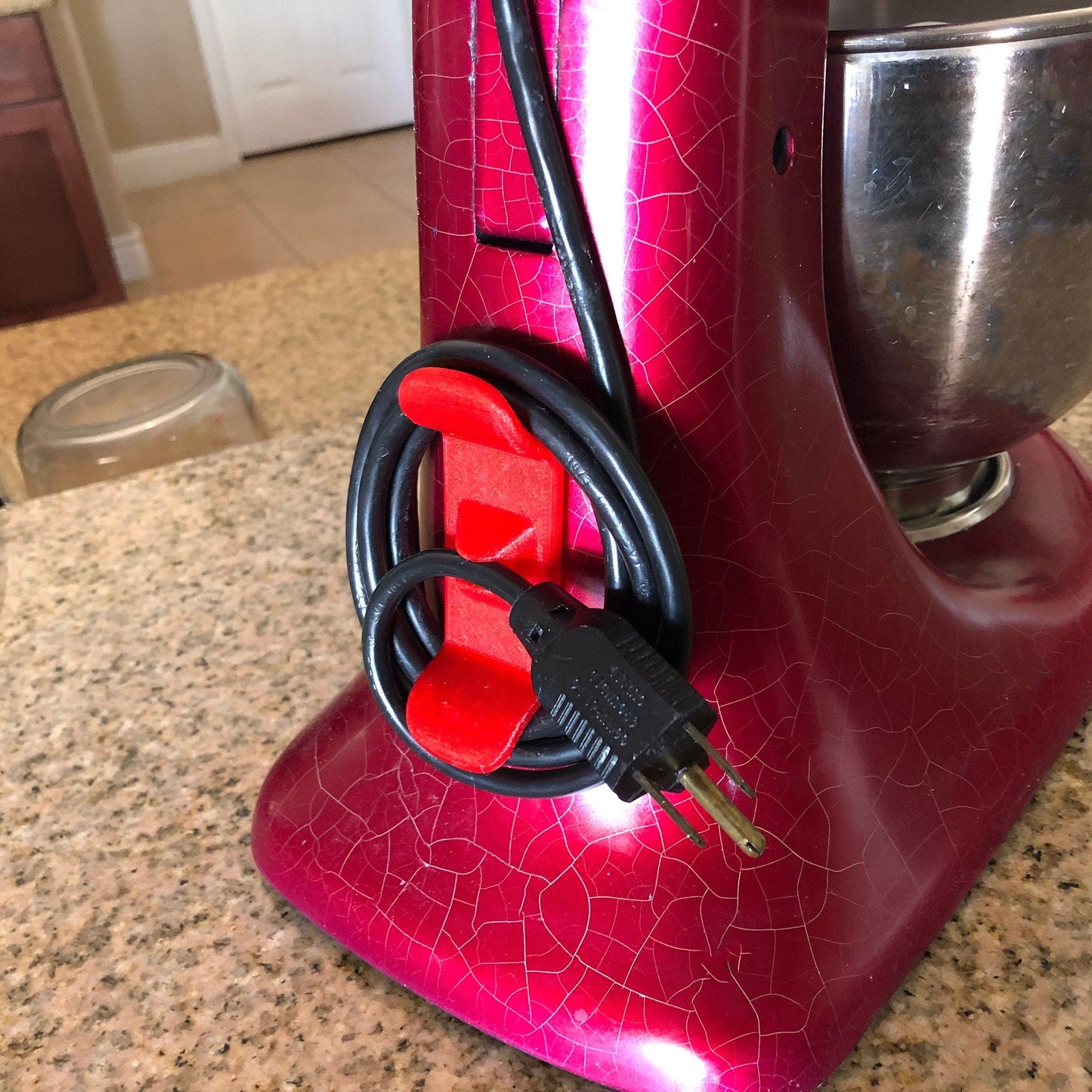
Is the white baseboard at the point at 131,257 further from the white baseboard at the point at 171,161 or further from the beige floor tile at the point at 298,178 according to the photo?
the white baseboard at the point at 171,161

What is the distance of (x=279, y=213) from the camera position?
2.76m

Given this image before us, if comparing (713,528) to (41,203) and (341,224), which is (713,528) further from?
(341,224)

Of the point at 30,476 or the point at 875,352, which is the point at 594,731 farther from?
the point at 30,476

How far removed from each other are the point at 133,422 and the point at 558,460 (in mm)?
770

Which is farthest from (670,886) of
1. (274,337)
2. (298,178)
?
(298,178)

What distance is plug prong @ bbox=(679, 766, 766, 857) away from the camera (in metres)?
0.22

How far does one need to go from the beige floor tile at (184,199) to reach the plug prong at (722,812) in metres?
2.97

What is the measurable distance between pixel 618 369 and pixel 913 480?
0.75ft

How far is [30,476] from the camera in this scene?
0.95 m

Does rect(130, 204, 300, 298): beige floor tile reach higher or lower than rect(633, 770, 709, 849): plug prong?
lower

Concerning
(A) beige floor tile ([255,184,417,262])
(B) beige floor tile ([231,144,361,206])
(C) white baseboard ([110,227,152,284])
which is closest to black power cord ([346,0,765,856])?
(A) beige floor tile ([255,184,417,262])

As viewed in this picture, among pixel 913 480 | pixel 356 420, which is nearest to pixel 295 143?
pixel 356 420

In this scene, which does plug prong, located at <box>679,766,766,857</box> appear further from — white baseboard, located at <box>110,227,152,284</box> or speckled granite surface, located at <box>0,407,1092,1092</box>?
white baseboard, located at <box>110,227,152,284</box>

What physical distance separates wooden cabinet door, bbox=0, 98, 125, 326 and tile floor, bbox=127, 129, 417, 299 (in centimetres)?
13
